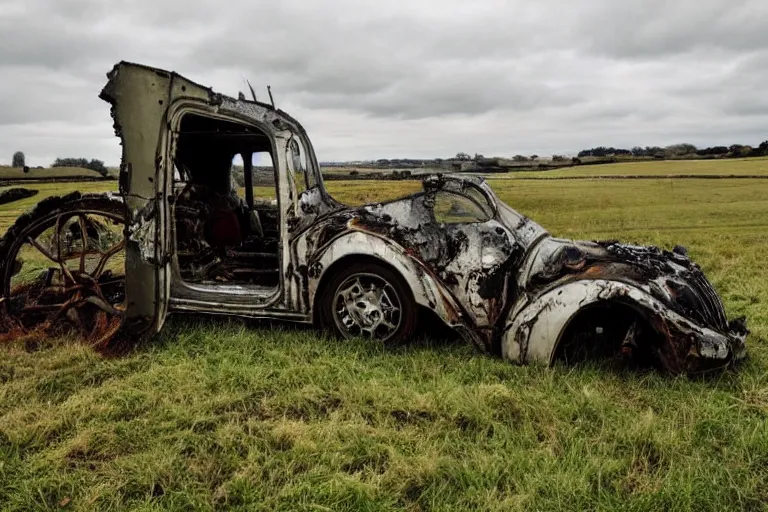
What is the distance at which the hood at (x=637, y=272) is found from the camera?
4137mm

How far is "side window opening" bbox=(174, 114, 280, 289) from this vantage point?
254 inches

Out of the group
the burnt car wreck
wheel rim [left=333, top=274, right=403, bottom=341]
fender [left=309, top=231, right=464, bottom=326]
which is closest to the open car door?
the burnt car wreck

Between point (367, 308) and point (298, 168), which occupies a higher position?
point (298, 168)

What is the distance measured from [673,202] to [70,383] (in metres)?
22.1

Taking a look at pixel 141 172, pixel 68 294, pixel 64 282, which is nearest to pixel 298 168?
pixel 141 172

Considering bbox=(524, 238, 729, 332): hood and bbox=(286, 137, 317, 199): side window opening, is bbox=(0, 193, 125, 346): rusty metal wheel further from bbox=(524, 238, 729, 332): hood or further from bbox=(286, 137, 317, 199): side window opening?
bbox=(524, 238, 729, 332): hood

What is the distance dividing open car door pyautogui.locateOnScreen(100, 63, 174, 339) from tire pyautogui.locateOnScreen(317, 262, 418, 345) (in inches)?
61.0

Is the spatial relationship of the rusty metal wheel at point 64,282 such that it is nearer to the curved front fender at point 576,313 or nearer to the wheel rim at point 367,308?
the wheel rim at point 367,308

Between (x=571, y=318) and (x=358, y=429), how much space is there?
5.84ft

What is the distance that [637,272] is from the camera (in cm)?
429

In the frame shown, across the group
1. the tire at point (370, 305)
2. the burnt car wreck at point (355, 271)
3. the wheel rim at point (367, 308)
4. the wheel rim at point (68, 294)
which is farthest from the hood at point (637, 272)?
the wheel rim at point (68, 294)

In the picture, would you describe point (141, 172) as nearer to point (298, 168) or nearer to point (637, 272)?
point (298, 168)

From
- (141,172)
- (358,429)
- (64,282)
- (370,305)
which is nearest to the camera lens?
(358,429)

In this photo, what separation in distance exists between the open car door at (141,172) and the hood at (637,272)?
328cm
